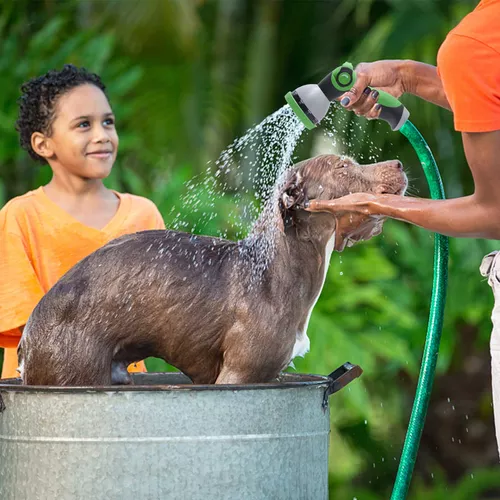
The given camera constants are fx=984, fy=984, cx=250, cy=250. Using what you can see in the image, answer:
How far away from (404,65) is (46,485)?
164cm

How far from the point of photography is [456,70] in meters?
2.31

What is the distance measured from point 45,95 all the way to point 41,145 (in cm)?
18

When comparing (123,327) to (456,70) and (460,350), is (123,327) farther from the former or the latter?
(460,350)

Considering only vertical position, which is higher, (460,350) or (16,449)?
(460,350)

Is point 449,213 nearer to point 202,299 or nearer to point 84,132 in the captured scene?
point 202,299

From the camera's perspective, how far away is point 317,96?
2.58 m

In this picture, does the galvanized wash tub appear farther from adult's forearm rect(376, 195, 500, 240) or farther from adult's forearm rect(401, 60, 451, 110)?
adult's forearm rect(401, 60, 451, 110)

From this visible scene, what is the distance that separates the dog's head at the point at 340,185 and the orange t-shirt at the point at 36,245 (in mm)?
890

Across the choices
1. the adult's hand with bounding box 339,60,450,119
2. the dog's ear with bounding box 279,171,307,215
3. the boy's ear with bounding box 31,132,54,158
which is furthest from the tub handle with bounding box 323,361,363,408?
the boy's ear with bounding box 31,132,54,158

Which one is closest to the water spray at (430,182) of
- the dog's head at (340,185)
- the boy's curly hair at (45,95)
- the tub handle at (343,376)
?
the dog's head at (340,185)

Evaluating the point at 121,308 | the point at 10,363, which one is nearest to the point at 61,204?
the point at 10,363

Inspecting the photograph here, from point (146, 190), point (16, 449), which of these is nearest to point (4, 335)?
point (16, 449)

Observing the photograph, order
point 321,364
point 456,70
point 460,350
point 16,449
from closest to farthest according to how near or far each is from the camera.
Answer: point 456,70 < point 16,449 < point 321,364 < point 460,350

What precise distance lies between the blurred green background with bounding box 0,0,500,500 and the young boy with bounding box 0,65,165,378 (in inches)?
86.4
